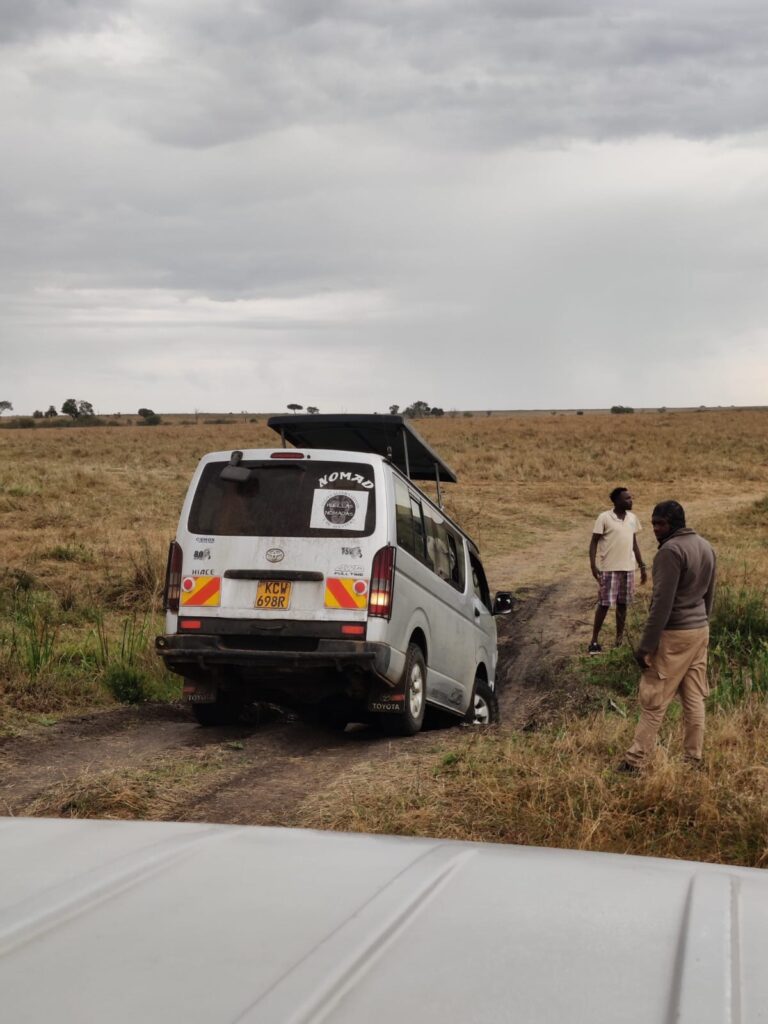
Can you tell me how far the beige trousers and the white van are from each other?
6.30ft

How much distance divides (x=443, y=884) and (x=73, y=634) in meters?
10.9

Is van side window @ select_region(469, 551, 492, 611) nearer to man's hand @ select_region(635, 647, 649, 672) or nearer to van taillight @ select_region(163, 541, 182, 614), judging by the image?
van taillight @ select_region(163, 541, 182, 614)

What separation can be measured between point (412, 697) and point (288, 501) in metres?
1.78

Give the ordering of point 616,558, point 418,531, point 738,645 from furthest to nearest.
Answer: point 616,558 → point 738,645 → point 418,531

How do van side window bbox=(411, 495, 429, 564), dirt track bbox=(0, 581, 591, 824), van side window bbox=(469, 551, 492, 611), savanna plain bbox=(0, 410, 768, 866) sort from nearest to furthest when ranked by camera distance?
savanna plain bbox=(0, 410, 768, 866) < dirt track bbox=(0, 581, 591, 824) < van side window bbox=(411, 495, 429, 564) < van side window bbox=(469, 551, 492, 611)

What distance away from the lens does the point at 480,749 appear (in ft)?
22.6

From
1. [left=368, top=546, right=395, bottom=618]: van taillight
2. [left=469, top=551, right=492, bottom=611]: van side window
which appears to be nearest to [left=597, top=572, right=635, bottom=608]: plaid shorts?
[left=469, top=551, right=492, bottom=611]: van side window

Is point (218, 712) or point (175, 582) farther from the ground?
point (175, 582)

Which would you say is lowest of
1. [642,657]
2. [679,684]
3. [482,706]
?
[482,706]

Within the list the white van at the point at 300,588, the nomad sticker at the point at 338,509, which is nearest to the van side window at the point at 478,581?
the white van at the point at 300,588

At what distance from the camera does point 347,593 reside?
305 inches

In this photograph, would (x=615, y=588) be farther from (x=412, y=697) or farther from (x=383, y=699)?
(x=383, y=699)

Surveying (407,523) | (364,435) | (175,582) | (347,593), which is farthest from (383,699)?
(364,435)

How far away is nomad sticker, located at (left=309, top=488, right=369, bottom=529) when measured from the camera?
789 centimetres
